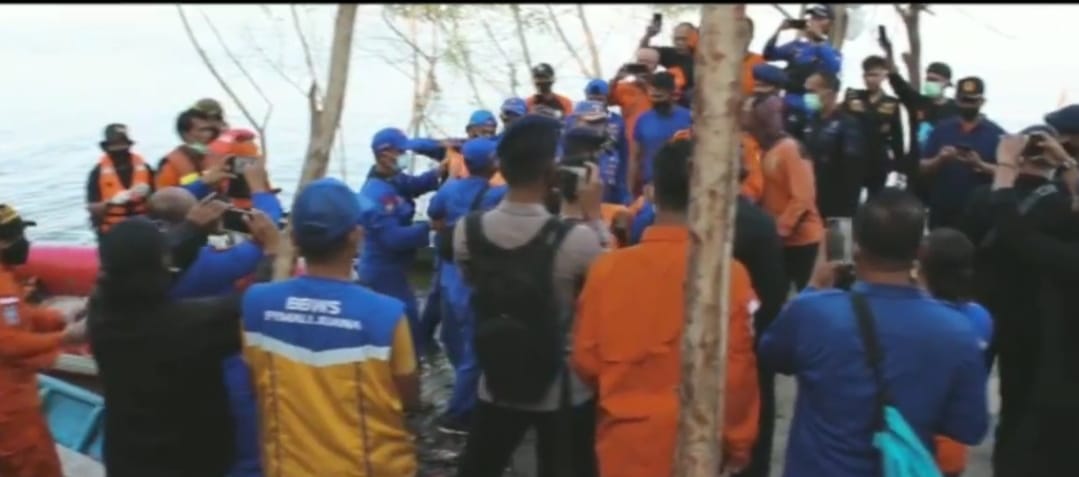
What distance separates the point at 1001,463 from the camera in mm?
5062

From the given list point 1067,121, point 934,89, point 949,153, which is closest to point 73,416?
point 1067,121

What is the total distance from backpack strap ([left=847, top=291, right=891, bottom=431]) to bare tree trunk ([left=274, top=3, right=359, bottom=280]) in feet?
6.12

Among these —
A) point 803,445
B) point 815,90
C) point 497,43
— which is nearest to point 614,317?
point 803,445

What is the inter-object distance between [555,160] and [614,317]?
821mm

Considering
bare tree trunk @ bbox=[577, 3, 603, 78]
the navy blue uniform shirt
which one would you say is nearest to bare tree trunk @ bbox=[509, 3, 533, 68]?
bare tree trunk @ bbox=[577, 3, 603, 78]

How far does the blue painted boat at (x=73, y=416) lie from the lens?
222 inches

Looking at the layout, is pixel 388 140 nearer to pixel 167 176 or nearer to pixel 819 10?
pixel 167 176

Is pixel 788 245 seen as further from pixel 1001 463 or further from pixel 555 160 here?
pixel 555 160

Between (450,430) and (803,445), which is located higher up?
(803,445)

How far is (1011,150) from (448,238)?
2231mm

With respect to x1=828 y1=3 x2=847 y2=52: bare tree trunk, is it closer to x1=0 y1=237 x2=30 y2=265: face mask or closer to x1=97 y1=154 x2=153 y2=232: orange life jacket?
x1=97 y1=154 x2=153 y2=232: orange life jacket

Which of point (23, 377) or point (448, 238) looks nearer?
point (23, 377)

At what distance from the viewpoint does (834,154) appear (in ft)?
25.0

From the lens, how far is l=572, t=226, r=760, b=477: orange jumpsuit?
3.70 m
